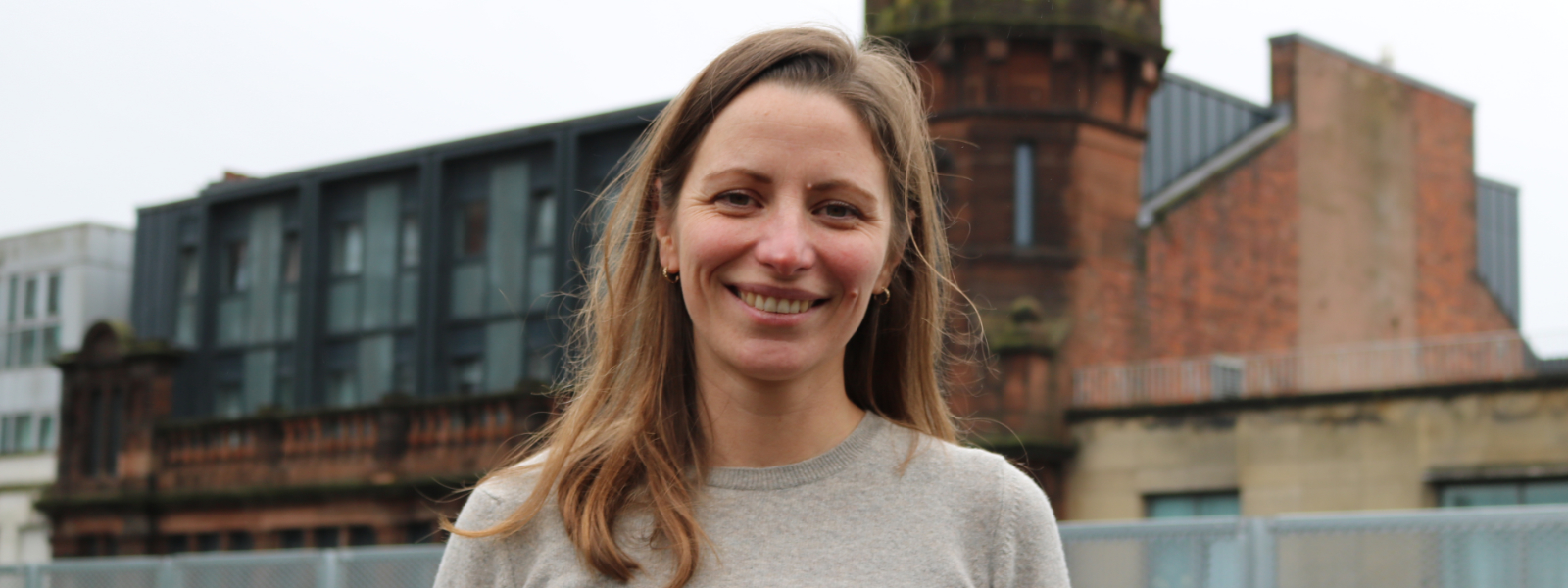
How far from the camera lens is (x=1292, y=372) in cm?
3061

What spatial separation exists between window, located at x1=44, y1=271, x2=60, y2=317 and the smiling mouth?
148 feet

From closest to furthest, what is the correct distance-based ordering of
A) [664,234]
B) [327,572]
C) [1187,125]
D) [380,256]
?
[664,234] < [327,572] < [1187,125] < [380,256]

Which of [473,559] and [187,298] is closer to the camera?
[473,559]

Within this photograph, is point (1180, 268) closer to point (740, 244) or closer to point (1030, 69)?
point (1030, 69)

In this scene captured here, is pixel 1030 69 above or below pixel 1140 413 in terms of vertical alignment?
above

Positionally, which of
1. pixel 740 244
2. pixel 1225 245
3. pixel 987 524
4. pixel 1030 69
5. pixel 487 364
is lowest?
pixel 987 524

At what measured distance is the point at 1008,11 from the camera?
2767cm

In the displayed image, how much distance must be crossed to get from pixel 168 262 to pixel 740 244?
36.8m

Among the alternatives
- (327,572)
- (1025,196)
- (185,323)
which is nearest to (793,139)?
(327,572)

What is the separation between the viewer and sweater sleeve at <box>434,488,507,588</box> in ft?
8.16

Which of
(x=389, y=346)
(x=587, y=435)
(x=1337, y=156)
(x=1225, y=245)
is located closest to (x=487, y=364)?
(x=389, y=346)

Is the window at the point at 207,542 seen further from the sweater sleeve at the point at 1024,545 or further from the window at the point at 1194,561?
the sweater sleeve at the point at 1024,545

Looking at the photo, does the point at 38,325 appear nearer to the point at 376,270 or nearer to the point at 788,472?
the point at 376,270

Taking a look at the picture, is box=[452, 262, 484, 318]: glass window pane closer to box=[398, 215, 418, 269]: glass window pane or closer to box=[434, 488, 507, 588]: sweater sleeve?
box=[398, 215, 418, 269]: glass window pane
